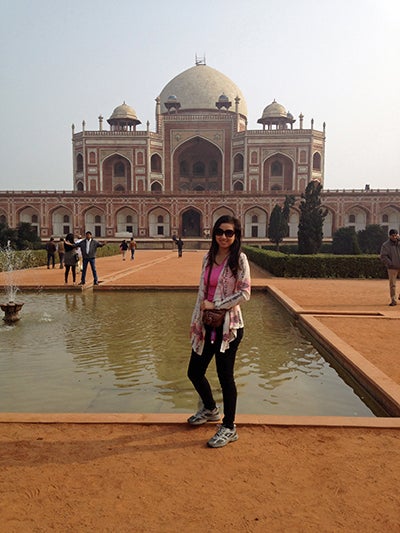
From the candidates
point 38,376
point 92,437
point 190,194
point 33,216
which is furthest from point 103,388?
point 33,216

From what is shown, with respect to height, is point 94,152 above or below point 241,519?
above

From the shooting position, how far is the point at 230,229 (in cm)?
236

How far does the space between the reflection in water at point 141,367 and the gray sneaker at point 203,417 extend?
0.45 m

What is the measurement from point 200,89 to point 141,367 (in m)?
40.9

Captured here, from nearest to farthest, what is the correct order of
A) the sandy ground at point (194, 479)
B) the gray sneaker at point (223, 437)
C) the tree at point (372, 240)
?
the sandy ground at point (194, 479) < the gray sneaker at point (223, 437) < the tree at point (372, 240)

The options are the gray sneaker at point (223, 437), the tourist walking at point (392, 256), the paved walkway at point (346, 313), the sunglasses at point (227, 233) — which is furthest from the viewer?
the tourist walking at point (392, 256)

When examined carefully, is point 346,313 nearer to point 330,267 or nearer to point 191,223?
point 330,267

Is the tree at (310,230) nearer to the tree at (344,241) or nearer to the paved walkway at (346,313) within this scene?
the tree at (344,241)

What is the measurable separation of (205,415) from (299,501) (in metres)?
0.81

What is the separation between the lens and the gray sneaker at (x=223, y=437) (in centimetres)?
225

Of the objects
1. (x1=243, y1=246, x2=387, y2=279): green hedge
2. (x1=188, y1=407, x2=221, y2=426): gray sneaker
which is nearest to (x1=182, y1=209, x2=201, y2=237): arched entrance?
(x1=243, y1=246, x2=387, y2=279): green hedge

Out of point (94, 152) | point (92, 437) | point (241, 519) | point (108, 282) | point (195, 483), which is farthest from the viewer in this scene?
point (94, 152)

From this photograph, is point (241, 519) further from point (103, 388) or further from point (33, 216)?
point (33, 216)

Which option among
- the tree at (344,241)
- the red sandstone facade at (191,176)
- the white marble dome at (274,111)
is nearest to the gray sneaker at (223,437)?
the tree at (344,241)
